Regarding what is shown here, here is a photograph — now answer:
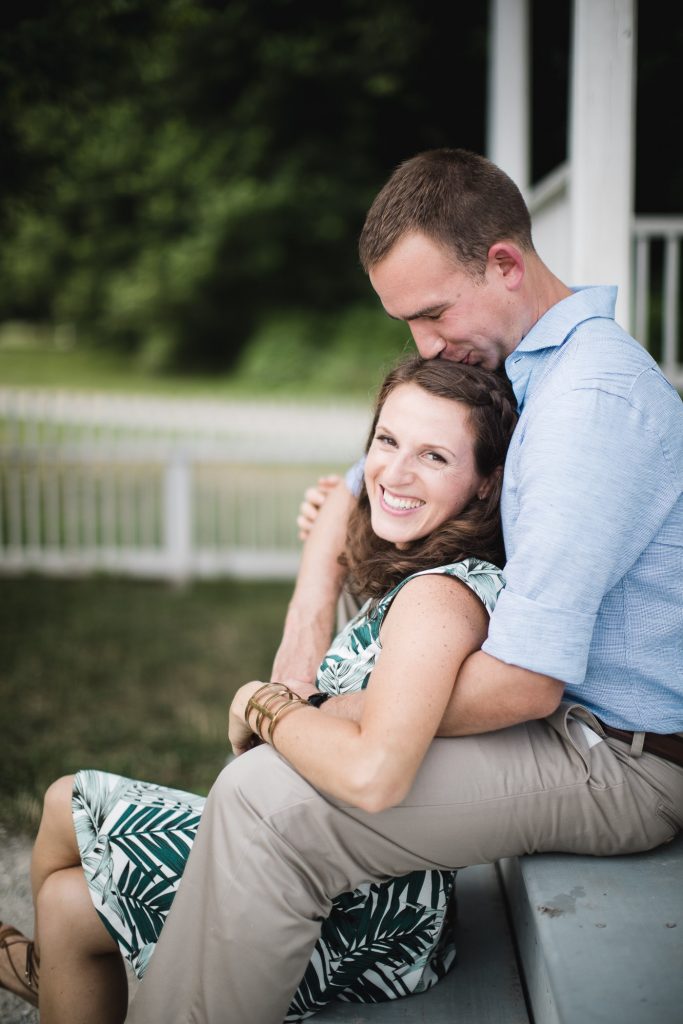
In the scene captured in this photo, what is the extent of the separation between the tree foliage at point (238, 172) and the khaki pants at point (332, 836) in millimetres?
11670

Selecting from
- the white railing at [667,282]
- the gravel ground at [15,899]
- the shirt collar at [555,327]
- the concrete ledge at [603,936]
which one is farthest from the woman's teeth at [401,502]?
the white railing at [667,282]

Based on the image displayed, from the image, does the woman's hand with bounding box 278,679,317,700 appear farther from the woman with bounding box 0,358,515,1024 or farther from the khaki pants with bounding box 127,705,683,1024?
the khaki pants with bounding box 127,705,683,1024

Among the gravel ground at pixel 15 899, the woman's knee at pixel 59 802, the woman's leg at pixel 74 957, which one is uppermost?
the woman's knee at pixel 59 802

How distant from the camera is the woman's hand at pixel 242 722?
1964 mm

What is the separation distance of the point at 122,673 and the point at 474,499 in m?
4.20

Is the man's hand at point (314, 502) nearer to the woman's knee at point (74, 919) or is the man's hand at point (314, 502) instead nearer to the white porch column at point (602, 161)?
the white porch column at point (602, 161)

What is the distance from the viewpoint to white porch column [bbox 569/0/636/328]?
342 centimetres

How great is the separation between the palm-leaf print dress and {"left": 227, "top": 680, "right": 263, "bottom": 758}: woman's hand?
0.69 feet

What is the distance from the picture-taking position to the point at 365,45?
17.6 m

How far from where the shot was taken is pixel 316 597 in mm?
2783

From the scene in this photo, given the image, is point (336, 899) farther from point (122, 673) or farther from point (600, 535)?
point (122, 673)

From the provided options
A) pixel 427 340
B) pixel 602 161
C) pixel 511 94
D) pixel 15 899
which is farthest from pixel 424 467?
pixel 511 94

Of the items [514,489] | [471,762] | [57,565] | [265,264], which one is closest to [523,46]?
[514,489]

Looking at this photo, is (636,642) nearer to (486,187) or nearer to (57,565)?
(486,187)
